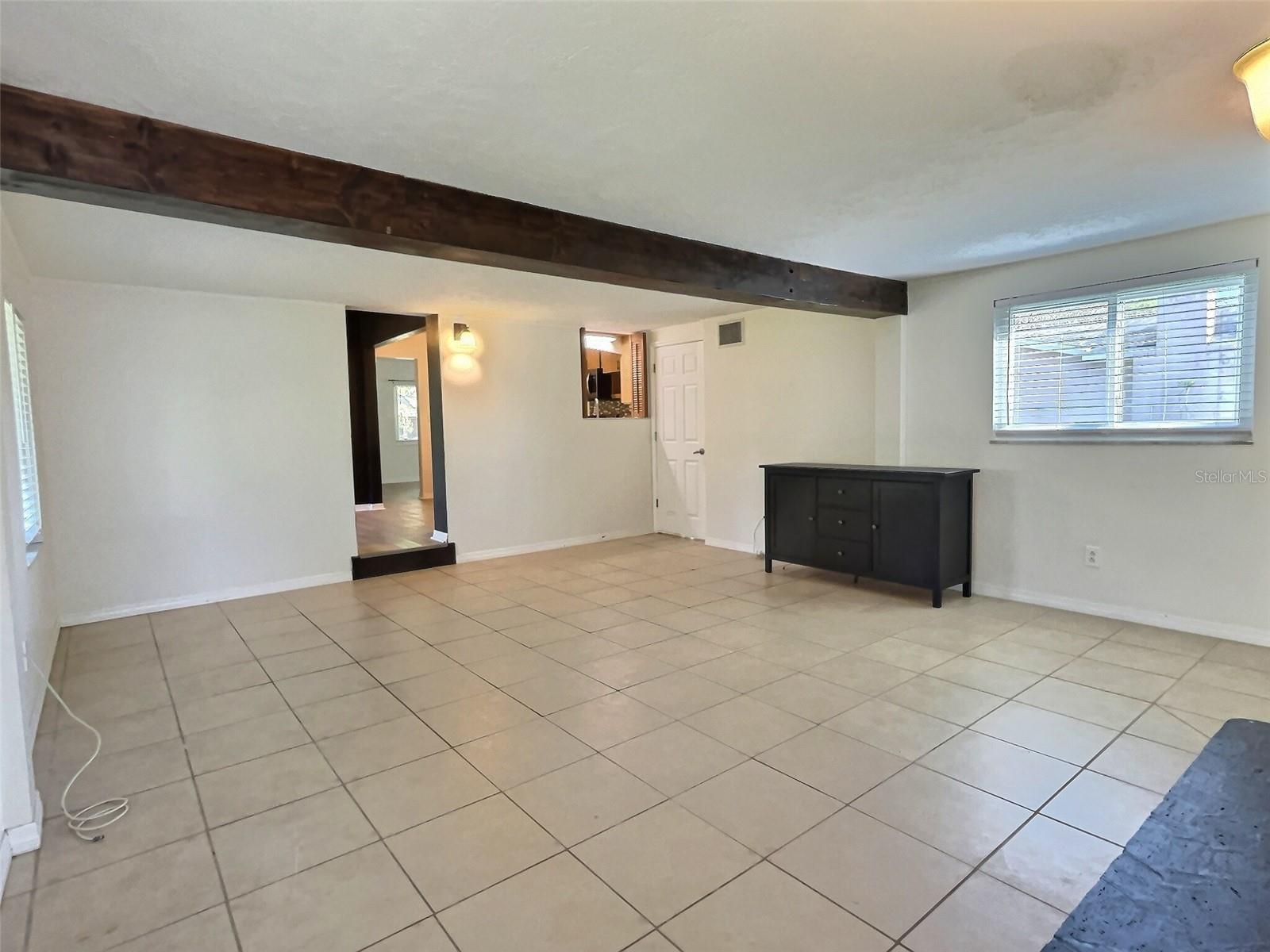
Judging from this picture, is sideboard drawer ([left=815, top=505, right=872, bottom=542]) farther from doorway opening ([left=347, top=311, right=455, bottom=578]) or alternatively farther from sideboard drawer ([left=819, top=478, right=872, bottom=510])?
doorway opening ([left=347, top=311, right=455, bottom=578])

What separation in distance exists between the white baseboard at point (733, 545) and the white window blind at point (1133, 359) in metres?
2.44

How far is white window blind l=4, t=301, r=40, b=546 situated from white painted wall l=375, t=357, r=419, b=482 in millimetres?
8192

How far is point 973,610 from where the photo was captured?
4270 millimetres

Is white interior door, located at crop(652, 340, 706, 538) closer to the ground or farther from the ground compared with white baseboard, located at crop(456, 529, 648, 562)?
farther from the ground

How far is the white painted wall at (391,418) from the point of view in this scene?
467 inches

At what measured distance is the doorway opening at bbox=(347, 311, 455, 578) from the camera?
596 centimetres

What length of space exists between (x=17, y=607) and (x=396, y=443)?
10023mm

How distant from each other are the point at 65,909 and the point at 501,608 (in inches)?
112

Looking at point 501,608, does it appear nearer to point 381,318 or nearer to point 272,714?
point 272,714

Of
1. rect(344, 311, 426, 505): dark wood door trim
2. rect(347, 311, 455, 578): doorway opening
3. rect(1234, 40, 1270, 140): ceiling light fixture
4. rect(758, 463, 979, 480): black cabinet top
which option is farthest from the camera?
rect(344, 311, 426, 505): dark wood door trim

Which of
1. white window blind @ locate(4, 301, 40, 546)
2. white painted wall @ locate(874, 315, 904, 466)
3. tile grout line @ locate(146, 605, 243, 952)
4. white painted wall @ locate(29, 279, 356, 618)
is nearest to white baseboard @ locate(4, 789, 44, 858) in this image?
tile grout line @ locate(146, 605, 243, 952)

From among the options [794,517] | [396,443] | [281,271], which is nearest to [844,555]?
[794,517]

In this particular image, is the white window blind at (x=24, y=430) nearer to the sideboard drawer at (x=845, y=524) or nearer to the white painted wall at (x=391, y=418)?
the sideboard drawer at (x=845, y=524)

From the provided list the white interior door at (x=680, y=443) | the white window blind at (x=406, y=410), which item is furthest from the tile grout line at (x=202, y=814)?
the white window blind at (x=406, y=410)
